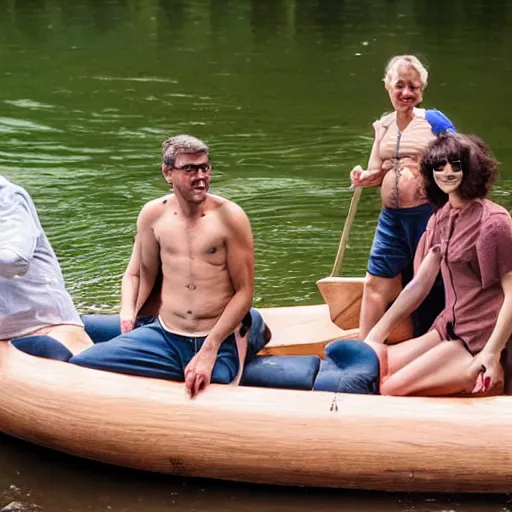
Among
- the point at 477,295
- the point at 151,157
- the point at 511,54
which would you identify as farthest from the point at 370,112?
the point at 477,295

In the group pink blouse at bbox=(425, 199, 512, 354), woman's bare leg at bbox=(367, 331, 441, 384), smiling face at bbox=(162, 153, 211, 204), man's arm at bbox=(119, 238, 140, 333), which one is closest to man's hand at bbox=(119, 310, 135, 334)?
man's arm at bbox=(119, 238, 140, 333)

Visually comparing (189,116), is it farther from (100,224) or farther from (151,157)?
(100,224)

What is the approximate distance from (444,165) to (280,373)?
1.03m

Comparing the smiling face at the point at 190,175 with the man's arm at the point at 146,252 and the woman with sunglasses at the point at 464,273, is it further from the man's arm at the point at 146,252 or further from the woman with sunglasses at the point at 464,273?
the woman with sunglasses at the point at 464,273

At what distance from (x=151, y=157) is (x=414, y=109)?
6.03 metres

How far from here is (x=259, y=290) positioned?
7.48m

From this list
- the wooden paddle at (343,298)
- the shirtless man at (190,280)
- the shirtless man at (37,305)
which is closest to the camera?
the shirtless man at (190,280)

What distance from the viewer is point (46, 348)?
17.1 feet

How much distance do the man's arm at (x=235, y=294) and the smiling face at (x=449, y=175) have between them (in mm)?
749

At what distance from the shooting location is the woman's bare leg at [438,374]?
4875 mm

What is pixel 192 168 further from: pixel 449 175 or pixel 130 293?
pixel 449 175

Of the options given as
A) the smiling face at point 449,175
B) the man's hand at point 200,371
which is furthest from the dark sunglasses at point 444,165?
the man's hand at point 200,371

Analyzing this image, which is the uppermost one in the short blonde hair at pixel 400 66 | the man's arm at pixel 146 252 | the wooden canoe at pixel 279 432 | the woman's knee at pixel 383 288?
the short blonde hair at pixel 400 66

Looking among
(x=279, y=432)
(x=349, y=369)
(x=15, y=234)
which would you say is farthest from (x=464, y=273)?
(x=15, y=234)
